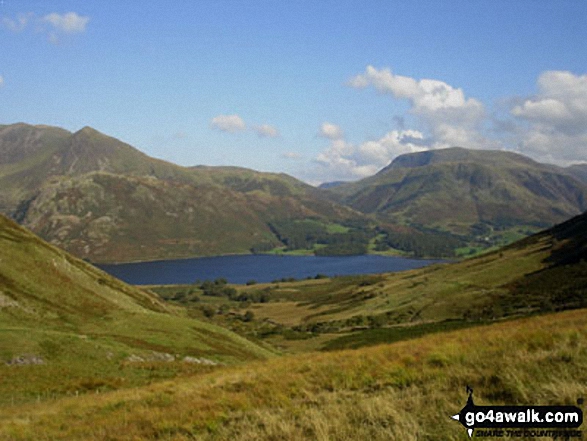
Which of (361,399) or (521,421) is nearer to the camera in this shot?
(521,421)

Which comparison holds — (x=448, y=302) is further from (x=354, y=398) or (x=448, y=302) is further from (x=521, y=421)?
(x=521, y=421)

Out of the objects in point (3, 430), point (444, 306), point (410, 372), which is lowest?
point (444, 306)

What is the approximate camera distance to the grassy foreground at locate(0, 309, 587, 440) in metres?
9.23

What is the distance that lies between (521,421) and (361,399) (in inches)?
171

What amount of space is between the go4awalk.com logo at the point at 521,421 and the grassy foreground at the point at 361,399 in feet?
1.06

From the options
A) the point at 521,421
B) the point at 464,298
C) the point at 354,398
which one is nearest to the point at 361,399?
the point at 354,398

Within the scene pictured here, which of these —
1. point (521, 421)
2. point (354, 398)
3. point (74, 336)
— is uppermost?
point (521, 421)

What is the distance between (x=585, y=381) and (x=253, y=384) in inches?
448

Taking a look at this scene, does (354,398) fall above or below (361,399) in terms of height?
below

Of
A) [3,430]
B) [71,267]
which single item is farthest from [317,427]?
[71,267]

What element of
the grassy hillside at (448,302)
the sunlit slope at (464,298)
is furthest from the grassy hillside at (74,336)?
the sunlit slope at (464,298)

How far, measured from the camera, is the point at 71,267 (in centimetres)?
6494

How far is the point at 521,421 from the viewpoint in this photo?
7953 mm

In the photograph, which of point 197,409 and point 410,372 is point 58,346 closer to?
point 197,409
